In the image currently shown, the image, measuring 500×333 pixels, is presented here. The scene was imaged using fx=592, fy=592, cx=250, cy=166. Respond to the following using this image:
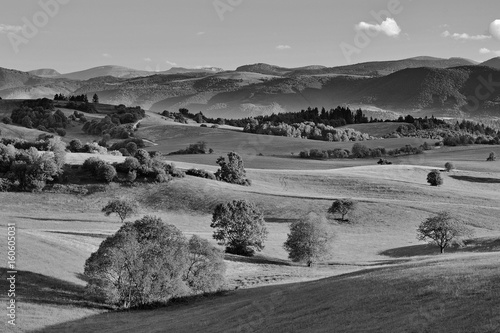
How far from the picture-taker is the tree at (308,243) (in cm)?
7519

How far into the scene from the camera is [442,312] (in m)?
28.8

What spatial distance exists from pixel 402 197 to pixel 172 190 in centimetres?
4503

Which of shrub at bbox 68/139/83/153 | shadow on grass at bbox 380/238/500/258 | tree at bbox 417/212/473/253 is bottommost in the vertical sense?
shadow on grass at bbox 380/238/500/258

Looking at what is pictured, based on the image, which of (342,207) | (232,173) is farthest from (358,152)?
(342,207)

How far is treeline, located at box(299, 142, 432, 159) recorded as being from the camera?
622 ft

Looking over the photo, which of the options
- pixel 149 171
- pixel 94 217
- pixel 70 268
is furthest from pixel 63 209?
pixel 70 268

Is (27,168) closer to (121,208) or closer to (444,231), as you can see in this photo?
(121,208)

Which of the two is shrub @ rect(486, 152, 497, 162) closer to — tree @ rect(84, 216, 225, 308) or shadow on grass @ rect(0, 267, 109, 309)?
tree @ rect(84, 216, 225, 308)

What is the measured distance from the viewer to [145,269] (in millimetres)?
53000

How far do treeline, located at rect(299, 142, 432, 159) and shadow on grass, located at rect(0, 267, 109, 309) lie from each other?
141213 millimetres

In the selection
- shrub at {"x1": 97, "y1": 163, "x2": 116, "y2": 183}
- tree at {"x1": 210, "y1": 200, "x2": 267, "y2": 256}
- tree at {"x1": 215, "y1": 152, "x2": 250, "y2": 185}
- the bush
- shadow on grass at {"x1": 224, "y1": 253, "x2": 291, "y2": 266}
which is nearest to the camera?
shadow on grass at {"x1": 224, "y1": 253, "x2": 291, "y2": 266}

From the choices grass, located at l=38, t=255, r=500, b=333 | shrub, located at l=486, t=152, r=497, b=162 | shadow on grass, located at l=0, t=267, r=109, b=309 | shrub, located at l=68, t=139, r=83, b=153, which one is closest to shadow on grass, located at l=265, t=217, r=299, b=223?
shadow on grass, located at l=0, t=267, r=109, b=309

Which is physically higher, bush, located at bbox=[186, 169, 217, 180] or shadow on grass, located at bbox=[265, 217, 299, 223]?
bush, located at bbox=[186, 169, 217, 180]

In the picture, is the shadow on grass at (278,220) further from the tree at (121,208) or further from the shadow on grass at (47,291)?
the shadow on grass at (47,291)
